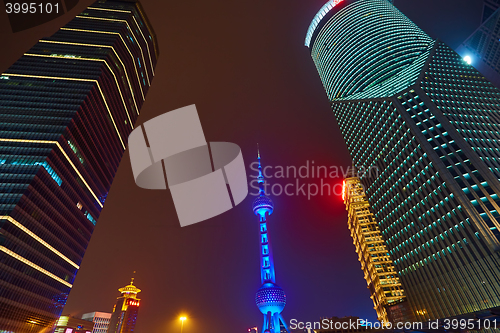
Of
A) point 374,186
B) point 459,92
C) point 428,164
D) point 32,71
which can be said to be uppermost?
Answer: point 32,71

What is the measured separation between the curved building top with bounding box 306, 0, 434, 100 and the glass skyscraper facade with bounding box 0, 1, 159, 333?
115 metres

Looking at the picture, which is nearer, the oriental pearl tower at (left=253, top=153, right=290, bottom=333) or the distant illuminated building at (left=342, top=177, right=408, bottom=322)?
the oriental pearl tower at (left=253, top=153, right=290, bottom=333)

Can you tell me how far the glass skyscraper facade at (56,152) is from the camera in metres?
91.8

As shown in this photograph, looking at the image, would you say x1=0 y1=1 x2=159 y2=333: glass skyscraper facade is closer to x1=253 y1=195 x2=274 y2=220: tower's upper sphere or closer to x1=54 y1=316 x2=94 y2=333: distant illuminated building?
x1=253 y1=195 x2=274 y2=220: tower's upper sphere

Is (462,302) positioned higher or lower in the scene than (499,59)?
lower

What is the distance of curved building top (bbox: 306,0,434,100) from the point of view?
444ft

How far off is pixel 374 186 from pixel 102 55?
5436 inches

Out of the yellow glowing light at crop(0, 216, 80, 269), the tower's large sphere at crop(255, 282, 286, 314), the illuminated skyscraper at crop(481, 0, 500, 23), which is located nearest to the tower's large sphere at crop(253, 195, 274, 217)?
the tower's large sphere at crop(255, 282, 286, 314)

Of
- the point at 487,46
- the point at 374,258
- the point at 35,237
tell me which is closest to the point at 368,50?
the point at 487,46

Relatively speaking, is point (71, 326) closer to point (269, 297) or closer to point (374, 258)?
point (269, 297)

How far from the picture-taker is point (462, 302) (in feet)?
257

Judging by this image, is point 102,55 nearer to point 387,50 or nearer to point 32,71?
point 32,71

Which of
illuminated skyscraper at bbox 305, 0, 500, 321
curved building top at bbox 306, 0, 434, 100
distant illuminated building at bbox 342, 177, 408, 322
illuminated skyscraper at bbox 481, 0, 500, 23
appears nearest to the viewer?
illuminated skyscraper at bbox 481, 0, 500, 23

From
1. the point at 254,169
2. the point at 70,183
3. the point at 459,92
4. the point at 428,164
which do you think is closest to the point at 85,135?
the point at 70,183
